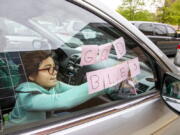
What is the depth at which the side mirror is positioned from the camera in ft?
3.98

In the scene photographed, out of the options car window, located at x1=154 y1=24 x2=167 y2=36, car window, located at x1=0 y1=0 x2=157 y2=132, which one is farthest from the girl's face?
car window, located at x1=154 y1=24 x2=167 y2=36

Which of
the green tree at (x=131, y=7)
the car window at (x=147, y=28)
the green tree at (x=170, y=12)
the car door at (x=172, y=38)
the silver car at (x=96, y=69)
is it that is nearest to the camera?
the silver car at (x=96, y=69)

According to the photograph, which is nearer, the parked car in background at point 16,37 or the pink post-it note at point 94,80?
the pink post-it note at point 94,80

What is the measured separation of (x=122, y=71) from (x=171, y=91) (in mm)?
341

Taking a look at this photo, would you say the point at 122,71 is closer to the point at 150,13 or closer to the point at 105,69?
the point at 105,69

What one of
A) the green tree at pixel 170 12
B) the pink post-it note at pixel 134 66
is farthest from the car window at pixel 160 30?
the green tree at pixel 170 12

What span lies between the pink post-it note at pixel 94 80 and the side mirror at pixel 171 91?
17.2 inches

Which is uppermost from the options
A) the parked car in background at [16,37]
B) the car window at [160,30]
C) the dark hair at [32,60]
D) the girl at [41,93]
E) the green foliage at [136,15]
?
the green foliage at [136,15]

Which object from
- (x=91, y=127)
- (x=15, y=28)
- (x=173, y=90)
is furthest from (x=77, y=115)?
(x=15, y=28)

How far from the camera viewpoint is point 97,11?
3.34 ft

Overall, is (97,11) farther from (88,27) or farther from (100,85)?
(100,85)

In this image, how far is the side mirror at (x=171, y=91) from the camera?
1.21 meters

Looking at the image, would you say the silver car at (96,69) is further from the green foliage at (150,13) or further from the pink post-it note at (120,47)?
the green foliage at (150,13)

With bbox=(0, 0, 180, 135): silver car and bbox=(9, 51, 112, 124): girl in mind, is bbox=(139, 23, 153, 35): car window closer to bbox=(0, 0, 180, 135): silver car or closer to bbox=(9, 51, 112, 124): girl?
bbox=(0, 0, 180, 135): silver car
